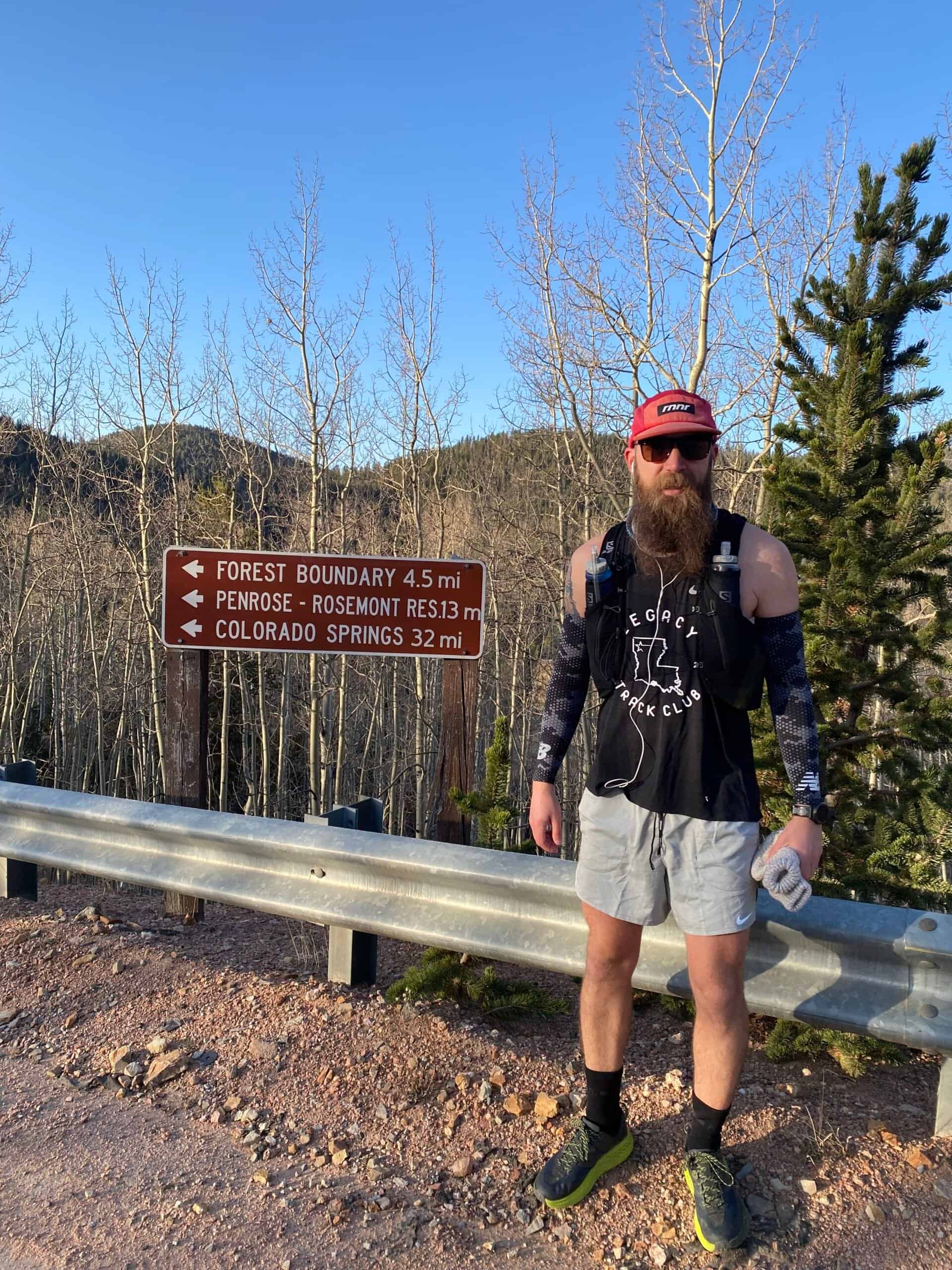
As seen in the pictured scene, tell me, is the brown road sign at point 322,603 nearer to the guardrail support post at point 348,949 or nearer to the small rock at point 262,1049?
the guardrail support post at point 348,949

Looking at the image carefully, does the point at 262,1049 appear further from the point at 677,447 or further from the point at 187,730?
the point at 677,447

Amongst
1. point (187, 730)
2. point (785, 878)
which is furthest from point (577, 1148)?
point (187, 730)

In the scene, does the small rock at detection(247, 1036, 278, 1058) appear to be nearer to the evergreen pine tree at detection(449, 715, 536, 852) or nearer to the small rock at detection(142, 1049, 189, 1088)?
the small rock at detection(142, 1049, 189, 1088)

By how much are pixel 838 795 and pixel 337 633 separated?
221 centimetres

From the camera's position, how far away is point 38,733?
19.4 meters

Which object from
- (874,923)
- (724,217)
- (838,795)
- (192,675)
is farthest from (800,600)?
(724,217)

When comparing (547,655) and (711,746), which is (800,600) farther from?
(547,655)

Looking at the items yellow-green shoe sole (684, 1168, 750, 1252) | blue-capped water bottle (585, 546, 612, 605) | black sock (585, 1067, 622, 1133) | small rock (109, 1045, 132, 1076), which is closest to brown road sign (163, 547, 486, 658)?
blue-capped water bottle (585, 546, 612, 605)

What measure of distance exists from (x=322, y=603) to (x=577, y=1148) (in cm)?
240

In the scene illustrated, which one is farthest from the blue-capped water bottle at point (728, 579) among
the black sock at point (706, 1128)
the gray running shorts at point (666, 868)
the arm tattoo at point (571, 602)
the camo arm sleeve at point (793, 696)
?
the black sock at point (706, 1128)

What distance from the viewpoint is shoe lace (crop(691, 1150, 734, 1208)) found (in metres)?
1.72

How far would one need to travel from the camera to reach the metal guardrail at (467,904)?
6.19ft

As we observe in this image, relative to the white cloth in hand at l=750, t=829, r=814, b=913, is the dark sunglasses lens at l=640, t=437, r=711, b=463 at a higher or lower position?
higher

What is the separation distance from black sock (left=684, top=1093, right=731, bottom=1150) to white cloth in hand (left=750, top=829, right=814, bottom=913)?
1.81ft
